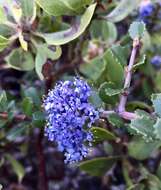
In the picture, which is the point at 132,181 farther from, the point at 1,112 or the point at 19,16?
the point at 19,16

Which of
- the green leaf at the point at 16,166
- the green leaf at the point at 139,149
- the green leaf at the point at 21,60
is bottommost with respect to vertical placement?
the green leaf at the point at 16,166

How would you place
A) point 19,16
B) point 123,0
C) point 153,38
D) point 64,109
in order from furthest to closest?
point 153,38
point 123,0
point 19,16
point 64,109

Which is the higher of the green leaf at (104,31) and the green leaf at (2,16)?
the green leaf at (2,16)

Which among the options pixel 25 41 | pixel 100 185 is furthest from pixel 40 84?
pixel 100 185

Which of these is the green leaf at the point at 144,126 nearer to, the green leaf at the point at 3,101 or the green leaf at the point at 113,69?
the green leaf at the point at 113,69

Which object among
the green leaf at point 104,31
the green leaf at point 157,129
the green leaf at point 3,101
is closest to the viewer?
the green leaf at point 157,129

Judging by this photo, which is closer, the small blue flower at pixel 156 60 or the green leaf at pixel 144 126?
the green leaf at pixel 144 126

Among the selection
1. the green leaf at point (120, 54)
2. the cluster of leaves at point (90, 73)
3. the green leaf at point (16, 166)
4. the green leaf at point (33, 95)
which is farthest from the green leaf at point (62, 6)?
the green leaf at point (16, 166)
